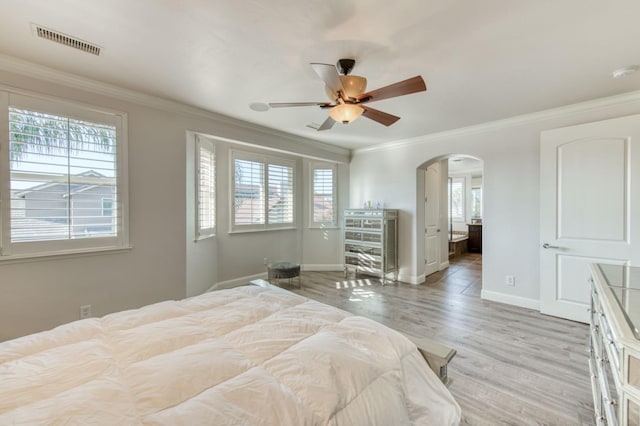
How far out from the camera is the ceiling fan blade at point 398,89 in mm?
1882

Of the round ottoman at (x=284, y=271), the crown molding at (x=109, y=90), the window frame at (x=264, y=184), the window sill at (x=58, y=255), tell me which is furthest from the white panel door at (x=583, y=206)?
the window sill at (x=58, y=255)

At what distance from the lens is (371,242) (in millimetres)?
4875

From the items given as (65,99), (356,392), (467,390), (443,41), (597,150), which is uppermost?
(443,41)

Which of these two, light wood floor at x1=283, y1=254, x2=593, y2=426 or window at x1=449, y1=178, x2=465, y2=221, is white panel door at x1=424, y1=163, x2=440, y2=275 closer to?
light wood floor at x1=283, y1=254, x2=593, y2=426

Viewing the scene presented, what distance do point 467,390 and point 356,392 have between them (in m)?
1.50

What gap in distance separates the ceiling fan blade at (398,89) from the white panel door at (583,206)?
8.12 ft

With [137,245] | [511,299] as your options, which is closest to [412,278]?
[511,299]

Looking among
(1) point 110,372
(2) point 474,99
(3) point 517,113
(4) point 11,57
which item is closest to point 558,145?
(3) point 517,113

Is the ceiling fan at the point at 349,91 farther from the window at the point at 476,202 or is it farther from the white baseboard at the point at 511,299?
the window at the point at 476,202

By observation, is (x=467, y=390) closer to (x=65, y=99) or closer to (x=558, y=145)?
(x=558, y=145)

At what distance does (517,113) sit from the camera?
3.50 m

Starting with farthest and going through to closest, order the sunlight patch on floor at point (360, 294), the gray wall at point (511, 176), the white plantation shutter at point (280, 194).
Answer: the white plantation shutter at point (280, 194) < the sunlight patch on floor at point (360, 294) < the gray wall at point (511, 176)

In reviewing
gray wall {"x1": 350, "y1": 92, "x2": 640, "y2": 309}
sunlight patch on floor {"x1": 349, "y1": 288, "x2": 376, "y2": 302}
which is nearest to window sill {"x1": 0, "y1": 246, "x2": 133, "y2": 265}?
sunlight patch on floor {"x1": 349, "y1": 288, "x2": 376, "y2": 302}

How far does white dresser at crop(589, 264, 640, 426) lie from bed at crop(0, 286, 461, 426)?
2.24ft
